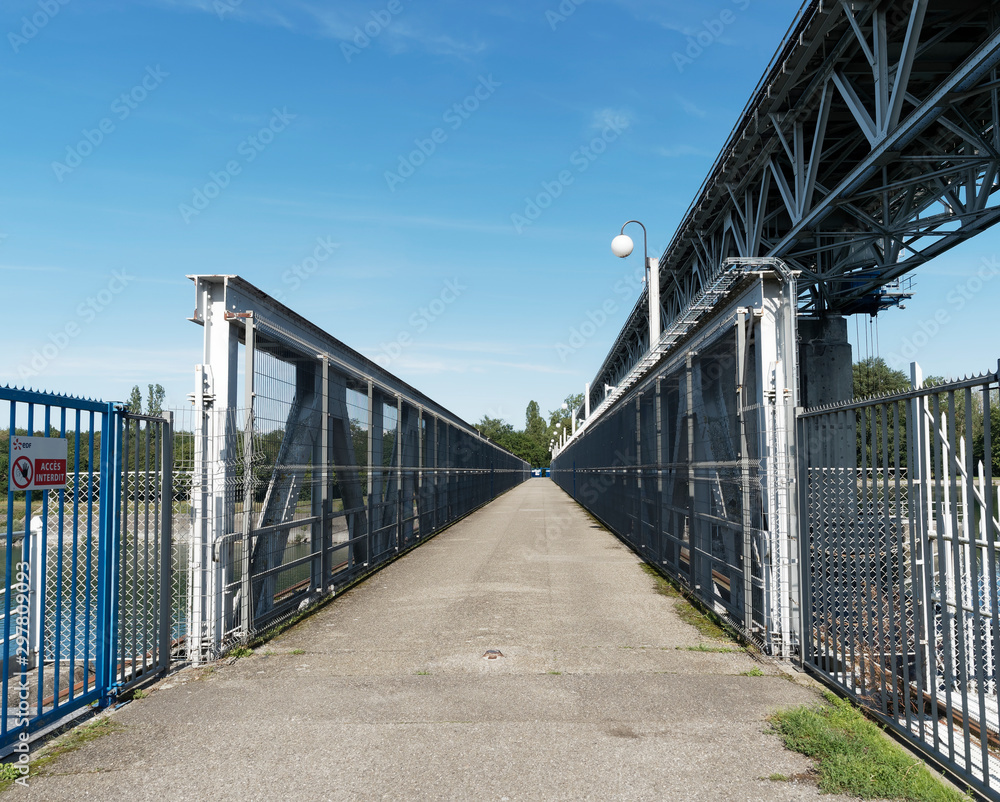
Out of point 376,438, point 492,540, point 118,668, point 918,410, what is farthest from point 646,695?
point 492,540

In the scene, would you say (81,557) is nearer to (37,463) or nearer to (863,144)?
(37,463)

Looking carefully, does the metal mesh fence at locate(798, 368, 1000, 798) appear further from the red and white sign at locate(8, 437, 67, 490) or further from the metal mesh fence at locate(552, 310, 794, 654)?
the red and white sign at locate(8, 437, 67, 490)

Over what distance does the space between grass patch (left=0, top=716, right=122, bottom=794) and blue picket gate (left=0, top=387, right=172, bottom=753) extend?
14cm

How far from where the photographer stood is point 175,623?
6812 millimetres

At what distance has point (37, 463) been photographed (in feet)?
14.8

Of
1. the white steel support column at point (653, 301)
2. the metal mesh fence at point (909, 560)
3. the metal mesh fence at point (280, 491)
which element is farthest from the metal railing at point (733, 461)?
the metal mesh fence at point (280, 491)

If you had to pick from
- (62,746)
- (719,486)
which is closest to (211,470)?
(62,746)

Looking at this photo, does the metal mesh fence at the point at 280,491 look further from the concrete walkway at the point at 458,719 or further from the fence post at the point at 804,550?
the fence post at the point at 804,550

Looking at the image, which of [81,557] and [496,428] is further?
[496,428]

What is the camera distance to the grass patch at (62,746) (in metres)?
3.98

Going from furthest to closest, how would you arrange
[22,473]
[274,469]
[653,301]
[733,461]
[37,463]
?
[653,301] → [274,469] → [733,461] → [37,463] → [22,473]

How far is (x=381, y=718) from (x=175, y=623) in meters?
2.85

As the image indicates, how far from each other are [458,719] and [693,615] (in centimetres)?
417

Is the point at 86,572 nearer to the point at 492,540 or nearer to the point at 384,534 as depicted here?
the point at 384,534
